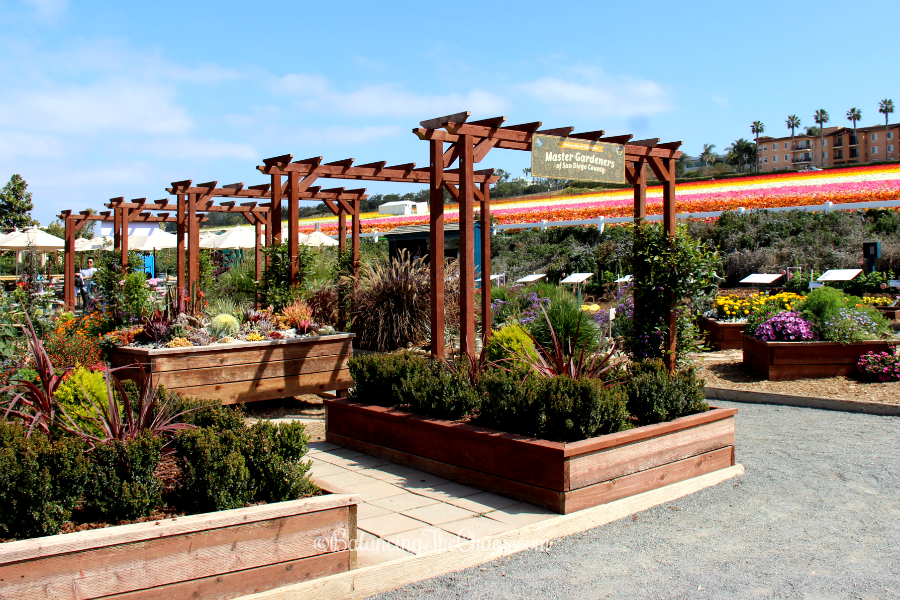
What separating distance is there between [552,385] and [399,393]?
46.4 inches

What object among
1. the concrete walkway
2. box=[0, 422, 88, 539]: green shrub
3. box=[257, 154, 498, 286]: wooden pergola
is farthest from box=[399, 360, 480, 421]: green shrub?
box=[257, 154, 498, 286]: wooden pergola

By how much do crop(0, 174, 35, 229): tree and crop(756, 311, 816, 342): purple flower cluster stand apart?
26519mm

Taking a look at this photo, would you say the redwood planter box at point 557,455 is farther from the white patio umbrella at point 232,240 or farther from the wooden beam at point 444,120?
the white patio umbrella at point 232,240

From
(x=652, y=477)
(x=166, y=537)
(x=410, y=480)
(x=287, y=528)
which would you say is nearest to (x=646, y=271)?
(x=652, y=477)

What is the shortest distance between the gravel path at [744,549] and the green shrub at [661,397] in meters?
0.49

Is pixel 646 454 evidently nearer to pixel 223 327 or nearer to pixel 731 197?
pixel 223 327

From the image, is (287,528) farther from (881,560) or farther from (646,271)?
(646,271)

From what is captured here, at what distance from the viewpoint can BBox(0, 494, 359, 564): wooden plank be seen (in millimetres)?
2221

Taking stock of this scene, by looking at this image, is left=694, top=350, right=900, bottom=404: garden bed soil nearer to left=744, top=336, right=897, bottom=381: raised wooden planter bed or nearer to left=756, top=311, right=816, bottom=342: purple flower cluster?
left=744, top=336, right=897, bottom=381: raised wooden planter bed

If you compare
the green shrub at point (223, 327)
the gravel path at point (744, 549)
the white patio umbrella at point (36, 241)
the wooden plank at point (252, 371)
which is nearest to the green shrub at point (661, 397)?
the gravel path at point (744, 549)

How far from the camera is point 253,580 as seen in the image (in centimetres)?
260

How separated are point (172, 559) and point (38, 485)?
53cm

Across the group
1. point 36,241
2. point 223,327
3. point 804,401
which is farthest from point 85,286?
point 804,401

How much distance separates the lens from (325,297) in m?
10.3
